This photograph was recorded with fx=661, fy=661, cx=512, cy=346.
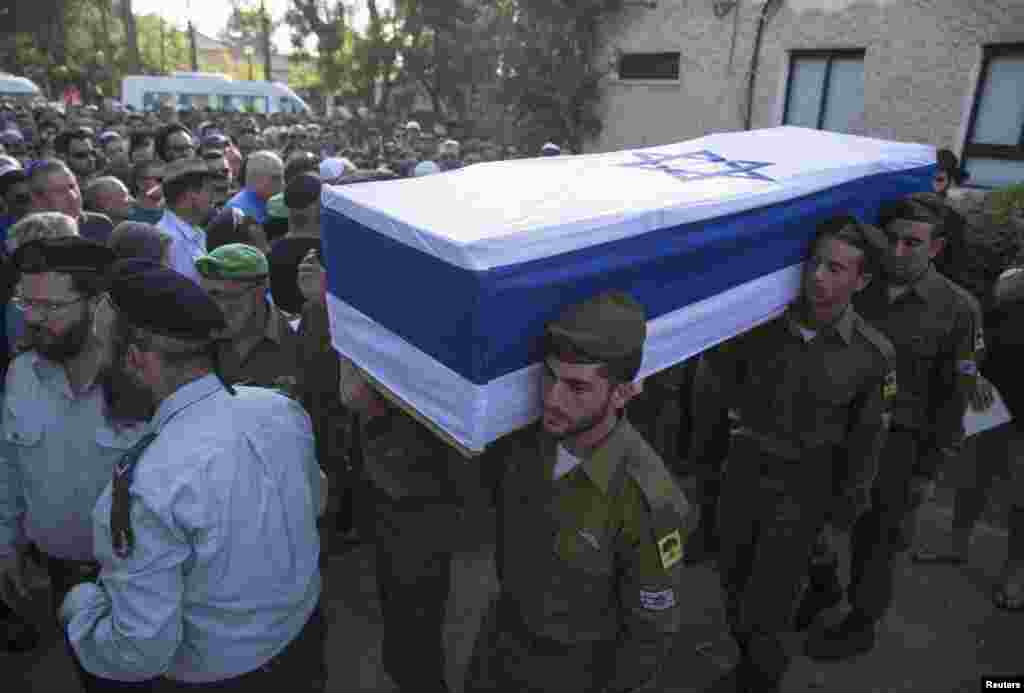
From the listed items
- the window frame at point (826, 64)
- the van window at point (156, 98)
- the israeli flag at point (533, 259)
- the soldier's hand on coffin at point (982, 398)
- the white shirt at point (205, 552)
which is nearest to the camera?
the white shirt at point (205, 552)

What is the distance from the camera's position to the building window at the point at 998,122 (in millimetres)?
7793

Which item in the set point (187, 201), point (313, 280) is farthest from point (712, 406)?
point (187, 201)

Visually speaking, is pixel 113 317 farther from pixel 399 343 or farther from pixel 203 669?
pixel 203 669

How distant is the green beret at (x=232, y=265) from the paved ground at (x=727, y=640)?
179 cm

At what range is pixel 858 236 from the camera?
7.94 ft

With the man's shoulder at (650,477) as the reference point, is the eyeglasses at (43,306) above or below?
above

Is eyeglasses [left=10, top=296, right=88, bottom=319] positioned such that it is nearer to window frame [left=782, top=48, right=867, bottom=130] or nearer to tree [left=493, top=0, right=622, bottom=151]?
window frame [left=782, top=48, right=867, bottom=130]

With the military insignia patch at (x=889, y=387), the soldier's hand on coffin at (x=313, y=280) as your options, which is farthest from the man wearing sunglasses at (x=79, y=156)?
the military insignia patch at (x=889, y=387)

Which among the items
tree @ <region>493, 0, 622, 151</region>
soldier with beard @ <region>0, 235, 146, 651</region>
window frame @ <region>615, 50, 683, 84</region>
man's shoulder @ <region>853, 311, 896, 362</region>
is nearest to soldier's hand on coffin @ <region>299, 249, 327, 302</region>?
soldier with beard @ <region>0, 235, 146, 651</region>

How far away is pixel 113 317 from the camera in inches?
83.3

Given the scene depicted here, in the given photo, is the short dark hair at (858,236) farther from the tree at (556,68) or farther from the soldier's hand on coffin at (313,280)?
the tree at (556,68)

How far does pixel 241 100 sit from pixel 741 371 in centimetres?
2860

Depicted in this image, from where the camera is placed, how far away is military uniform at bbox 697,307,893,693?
2555mm

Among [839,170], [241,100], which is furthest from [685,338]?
[241,100]
